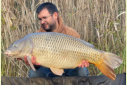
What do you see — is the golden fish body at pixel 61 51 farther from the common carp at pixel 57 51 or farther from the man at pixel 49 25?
the man at pixel 49 25

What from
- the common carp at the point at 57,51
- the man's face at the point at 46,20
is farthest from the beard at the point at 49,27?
the common carp at the point at 57,51

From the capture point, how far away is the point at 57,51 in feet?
4.82

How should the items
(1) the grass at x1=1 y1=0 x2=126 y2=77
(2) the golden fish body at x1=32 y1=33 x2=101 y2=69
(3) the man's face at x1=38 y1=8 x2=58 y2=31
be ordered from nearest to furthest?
(2) the golden fish body at x1=32 y1=33 x2=101 y2=69, (3) the man's face at x1=38 y1=8 x2=58 y2=31, (1) the grass at x1=1 y1=0 x2=126 y2=77

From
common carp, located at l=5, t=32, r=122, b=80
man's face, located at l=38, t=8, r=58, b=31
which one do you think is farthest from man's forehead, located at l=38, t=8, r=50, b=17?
common carp, located at l=5, t=32, r=122, b=80

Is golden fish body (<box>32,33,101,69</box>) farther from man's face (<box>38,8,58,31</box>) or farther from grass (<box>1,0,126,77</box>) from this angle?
grass (<box>1,0,126,77</box>)

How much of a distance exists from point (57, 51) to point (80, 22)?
110 cm

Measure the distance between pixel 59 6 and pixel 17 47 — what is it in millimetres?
1115

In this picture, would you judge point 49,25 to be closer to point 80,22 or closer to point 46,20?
point 46,20

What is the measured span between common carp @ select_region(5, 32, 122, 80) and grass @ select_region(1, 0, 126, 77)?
810 millimetres

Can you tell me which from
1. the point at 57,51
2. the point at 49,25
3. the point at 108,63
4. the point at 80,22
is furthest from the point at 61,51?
the point at 80,22

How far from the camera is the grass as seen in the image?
239 cm

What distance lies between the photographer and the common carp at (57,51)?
146cm

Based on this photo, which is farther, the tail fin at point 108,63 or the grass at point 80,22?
the grass at point 80,22

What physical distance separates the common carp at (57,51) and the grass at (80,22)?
2.66 ft
